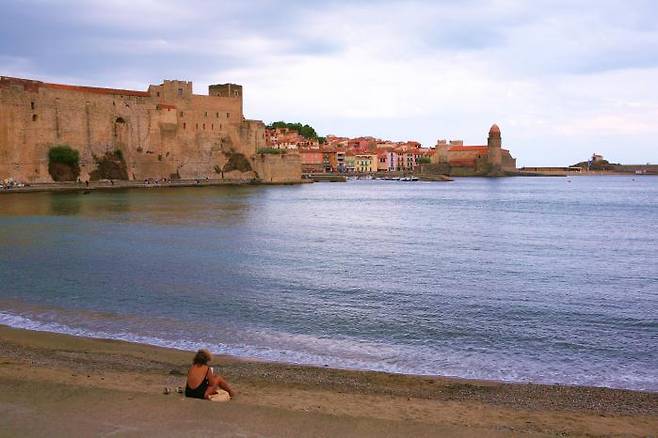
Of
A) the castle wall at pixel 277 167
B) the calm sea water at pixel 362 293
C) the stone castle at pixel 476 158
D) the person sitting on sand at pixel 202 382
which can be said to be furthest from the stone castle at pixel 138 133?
the stone castle at pixel 476 158

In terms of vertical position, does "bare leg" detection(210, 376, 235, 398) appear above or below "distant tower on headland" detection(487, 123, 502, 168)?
below

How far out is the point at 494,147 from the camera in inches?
3698

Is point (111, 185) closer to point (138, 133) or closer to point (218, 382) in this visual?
point (138, 133)

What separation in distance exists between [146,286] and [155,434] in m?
7.89

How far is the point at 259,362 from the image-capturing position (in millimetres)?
6754

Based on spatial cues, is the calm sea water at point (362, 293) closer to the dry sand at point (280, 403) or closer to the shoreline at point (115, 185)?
the dry sand at point (280, 403)

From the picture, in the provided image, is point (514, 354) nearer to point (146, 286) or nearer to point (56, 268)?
point (146, 286)

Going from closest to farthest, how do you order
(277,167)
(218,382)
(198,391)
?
(198,391)
(218,382)
(277,167)

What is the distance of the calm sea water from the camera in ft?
23.6

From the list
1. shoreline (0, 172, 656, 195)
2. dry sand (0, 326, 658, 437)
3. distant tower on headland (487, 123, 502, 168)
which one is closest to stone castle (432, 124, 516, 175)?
distant tower on headland (487, 123, 502, 168)

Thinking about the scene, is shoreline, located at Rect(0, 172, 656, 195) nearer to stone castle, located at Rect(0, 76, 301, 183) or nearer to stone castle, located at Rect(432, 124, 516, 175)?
stone castle, located at Rect(0, 76, 301, 183)

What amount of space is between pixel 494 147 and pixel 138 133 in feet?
194

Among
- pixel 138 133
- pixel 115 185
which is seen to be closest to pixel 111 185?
pixel 115 185

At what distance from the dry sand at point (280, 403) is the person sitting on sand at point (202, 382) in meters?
0.12
